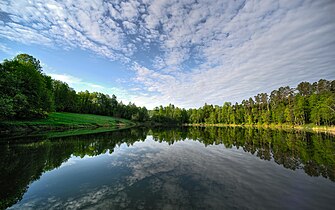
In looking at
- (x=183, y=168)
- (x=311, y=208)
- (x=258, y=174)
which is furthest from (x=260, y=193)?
(x=183, y=168)

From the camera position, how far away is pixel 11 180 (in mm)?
9781

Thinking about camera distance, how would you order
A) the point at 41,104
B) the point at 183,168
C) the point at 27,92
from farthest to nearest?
the point at 41,104
the point at 27,92
the point at 183,168

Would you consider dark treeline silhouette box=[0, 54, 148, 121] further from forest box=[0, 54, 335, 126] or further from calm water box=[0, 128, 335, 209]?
calm water box=[0, 128, 335, 209]

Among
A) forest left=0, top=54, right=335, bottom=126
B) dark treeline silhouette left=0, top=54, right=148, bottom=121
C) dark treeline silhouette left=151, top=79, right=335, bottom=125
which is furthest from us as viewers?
dark treeline silhouette left=151, top=79, right=335, bottom=125

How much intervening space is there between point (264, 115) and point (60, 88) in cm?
11437

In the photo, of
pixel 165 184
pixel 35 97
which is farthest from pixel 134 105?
pixel 165 184

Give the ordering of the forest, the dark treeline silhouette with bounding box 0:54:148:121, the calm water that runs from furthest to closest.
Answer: the forest → the dark treeline silhouette with bounding box 0:54:148:121 → the calm water

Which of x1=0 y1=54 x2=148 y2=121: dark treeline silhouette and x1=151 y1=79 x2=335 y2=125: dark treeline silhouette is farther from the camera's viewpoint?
x1=151 y1=79 x2=335 y2=125: dark treeline silhouette

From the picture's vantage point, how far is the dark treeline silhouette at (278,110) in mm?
66931

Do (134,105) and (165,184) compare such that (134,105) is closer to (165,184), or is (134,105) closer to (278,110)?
(278,110)

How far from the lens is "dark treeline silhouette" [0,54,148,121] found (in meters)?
32.6

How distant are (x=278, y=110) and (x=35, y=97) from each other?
104584 millimetres

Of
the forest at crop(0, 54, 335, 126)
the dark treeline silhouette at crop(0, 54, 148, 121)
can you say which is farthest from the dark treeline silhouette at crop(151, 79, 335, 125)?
the dark treeline silhouette at crop(0, 54, 148, 121)

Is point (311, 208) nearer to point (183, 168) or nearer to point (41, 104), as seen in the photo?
point (183, 168)
